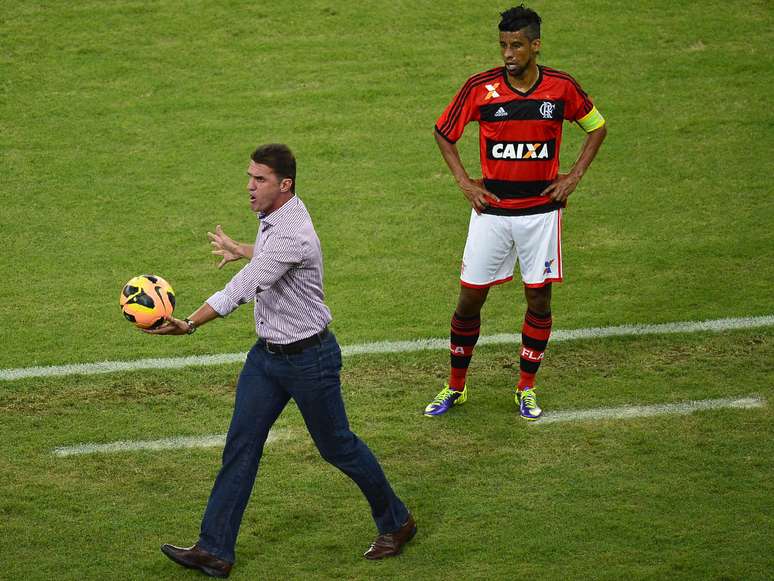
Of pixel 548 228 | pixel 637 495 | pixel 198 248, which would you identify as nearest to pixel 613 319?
pixel 548 228

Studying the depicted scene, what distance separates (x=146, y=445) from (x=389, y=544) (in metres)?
2.17

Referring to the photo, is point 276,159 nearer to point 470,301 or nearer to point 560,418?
point 470,301

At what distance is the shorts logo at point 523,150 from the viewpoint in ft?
27.2

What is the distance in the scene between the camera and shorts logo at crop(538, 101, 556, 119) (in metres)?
8.25

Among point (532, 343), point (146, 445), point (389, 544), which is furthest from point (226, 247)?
point (532, 343)

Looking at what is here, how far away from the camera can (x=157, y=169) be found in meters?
12.5

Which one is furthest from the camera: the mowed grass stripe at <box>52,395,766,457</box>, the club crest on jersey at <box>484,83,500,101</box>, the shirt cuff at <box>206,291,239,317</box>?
the club crest on jersey at <box>484,83,500,101</box>

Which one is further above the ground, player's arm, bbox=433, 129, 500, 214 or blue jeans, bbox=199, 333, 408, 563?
player's arm, bbox=433, 129, 500, 214

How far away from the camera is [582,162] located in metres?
8.59

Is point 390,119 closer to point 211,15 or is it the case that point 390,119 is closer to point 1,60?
point 211,15

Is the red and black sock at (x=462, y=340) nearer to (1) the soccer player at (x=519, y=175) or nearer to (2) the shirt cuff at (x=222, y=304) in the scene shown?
(1) the soccer player at (x=519, y=175)

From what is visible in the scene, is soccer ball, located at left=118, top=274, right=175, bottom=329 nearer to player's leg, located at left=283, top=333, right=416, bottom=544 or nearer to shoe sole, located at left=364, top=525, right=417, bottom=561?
player's leg, located at left=283, top=333, right=416, bottom=544

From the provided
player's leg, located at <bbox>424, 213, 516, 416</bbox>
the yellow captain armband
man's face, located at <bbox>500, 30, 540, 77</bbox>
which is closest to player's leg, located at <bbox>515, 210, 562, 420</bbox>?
player's leg, located at <bbox>424, 213, 516, 416</bbox>

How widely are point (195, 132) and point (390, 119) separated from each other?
2.15 metres
